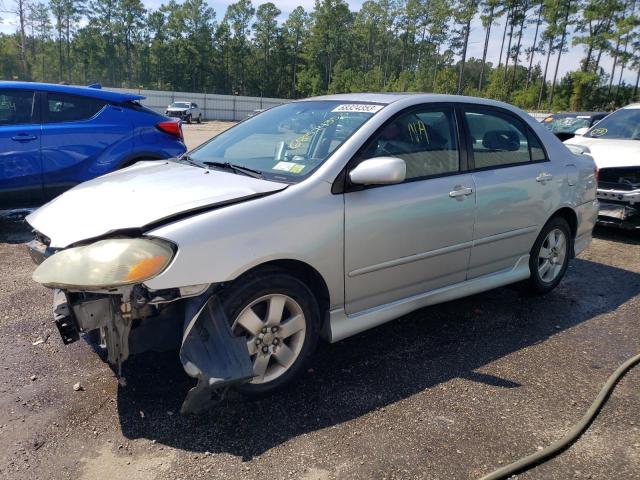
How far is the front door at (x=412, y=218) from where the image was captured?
3.20 meters

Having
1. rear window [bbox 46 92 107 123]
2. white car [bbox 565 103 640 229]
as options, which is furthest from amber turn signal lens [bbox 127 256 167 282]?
white car [bbox 565 103 640 229]

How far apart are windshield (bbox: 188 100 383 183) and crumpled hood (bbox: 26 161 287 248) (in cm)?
24

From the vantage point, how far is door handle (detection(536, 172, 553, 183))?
4.36 m

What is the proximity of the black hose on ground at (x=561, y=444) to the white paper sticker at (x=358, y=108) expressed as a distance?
87.0 inches

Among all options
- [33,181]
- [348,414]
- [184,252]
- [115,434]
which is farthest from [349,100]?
[33,181]

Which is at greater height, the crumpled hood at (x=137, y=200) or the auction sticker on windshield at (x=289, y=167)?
the auction sticker on windshield at (x=289, y=167)

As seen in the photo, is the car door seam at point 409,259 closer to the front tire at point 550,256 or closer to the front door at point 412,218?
the front door at point 412,218

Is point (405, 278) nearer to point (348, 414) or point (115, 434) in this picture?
point (348, 414)

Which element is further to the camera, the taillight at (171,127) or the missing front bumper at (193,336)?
the taillight at (171,127)

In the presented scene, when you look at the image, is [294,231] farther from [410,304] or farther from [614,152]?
[614,152]

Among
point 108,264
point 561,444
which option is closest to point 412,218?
point 561,444

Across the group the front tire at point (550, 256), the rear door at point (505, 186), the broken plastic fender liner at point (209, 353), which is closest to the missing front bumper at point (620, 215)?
the front tire at point (550, 256)

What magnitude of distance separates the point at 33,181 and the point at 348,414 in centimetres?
491

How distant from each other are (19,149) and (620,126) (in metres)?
8.26
